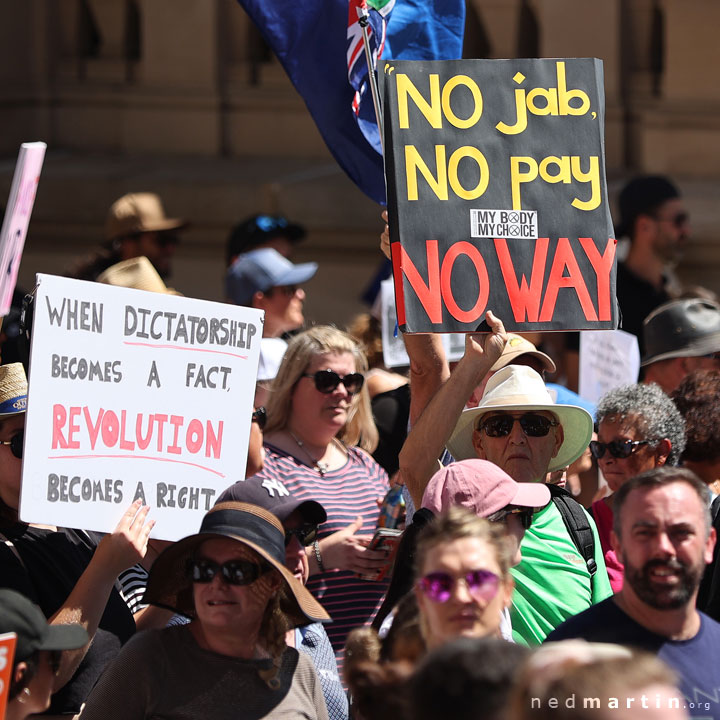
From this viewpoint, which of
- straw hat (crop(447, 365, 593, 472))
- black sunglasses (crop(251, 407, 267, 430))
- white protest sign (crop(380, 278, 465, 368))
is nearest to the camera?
straw hat (crop(447, 365, 593, 472))

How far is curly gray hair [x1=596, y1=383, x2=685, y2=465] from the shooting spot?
16.3ft

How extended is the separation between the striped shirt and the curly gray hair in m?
0.85

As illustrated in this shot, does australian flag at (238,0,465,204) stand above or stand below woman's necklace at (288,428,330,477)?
above

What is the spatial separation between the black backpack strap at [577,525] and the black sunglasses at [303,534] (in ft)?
2.37

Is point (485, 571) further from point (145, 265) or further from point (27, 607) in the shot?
point (145, 265)

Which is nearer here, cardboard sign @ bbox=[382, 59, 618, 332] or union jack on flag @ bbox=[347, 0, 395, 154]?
cardboard sign @ bbox=[382, 59, 618, 332]

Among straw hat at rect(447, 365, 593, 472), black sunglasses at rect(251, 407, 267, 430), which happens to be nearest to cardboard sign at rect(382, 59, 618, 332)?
straw hat at rect(447, 365, 593, 472)

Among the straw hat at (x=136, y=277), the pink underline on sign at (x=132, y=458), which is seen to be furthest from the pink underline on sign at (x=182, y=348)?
the straw hat at (x=136, y=277)

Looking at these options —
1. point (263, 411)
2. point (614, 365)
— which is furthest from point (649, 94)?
point (263, 411)

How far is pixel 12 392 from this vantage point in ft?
14.6

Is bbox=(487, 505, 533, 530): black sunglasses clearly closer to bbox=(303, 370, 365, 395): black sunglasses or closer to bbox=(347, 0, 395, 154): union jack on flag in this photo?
bbox=(303, 370, 365, 395): black sunglasses

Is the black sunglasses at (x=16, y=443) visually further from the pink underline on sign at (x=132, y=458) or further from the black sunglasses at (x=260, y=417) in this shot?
the black sunglasses at (x=260, y=417)

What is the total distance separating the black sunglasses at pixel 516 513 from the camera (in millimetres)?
4070

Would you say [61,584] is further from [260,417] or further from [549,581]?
[260,417]
